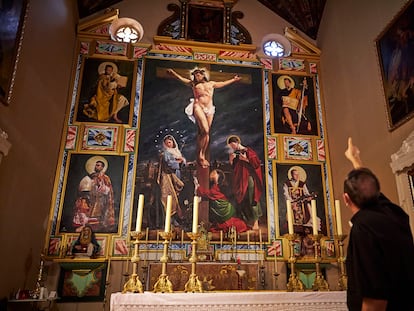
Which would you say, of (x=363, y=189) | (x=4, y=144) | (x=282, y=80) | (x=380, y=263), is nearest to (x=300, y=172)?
(x=282, y=80)

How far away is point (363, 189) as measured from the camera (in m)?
2.05

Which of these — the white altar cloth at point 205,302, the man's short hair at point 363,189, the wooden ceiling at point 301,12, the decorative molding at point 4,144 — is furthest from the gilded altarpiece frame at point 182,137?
the man's short hair at point 363,189

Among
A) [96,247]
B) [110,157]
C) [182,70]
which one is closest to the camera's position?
[96,247]

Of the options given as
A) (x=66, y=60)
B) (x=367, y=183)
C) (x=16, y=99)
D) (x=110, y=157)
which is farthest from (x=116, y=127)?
(x=367, y=183)

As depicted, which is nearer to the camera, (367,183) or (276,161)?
(367,183)

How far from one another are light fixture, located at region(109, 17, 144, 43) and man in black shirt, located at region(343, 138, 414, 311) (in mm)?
6742

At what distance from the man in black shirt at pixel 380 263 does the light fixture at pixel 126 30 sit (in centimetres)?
674

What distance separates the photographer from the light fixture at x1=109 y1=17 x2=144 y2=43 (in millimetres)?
7688

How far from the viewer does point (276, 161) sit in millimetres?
7035

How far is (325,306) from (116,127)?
4698mm

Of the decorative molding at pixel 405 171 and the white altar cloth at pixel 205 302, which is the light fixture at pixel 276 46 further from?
the white altar cloth at pixel 205 302

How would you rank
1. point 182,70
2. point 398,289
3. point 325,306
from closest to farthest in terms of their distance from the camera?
point 398,289 → point 325,306 → point 182,70

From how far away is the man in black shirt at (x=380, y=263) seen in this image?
1797 mm

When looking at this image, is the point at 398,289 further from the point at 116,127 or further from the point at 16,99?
the point at 116,127
